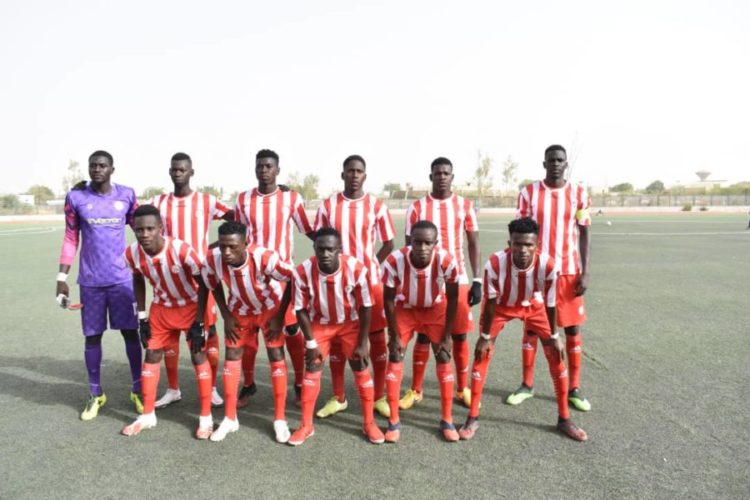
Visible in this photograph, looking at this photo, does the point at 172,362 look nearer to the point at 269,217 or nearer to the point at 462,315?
the point at 269,217

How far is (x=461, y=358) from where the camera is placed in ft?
15.1

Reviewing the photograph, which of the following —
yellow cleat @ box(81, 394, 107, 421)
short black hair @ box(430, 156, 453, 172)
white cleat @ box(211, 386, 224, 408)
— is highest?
short black hair @ box(430, 156, 453, 172)

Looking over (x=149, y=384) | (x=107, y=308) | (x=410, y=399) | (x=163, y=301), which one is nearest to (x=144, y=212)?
(x=163, y=301)

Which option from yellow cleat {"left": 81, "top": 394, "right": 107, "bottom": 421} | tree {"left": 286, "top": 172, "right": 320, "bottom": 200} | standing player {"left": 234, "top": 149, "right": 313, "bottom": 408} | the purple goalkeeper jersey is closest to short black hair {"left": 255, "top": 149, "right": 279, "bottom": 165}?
standing player {"left": 234, "top": 149, "right": 313, "bottom": 408}

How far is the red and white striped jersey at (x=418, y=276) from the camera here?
3.98 meters

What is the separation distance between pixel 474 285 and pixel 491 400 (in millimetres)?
1234

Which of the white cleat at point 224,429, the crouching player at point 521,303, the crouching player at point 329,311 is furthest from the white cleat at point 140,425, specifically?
the crouching player at point 521,303

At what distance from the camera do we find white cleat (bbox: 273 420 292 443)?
390 centimetres

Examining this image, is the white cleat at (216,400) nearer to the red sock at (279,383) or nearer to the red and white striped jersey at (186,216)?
the red sock at (279,383)

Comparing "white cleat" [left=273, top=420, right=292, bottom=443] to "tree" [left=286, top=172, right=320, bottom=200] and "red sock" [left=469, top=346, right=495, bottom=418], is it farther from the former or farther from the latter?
"tree" [left=286, top=172, right=320, bottom=200]

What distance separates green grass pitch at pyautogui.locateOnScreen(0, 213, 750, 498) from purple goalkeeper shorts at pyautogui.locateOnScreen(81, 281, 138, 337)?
2.49ft

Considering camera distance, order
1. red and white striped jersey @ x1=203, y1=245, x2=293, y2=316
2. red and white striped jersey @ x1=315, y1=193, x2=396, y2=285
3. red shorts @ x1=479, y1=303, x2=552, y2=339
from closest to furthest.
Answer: red and white striped jersey @ x1=203, y1=245, x2=293, y2=316
red shorts @ x1=479, y1=303, x2=552, y2=339
red and white striped jersey @ x1=315, y1=193, x2=396, y2=285

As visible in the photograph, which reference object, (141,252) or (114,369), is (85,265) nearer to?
(141,252)

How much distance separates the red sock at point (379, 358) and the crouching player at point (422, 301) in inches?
11.5
